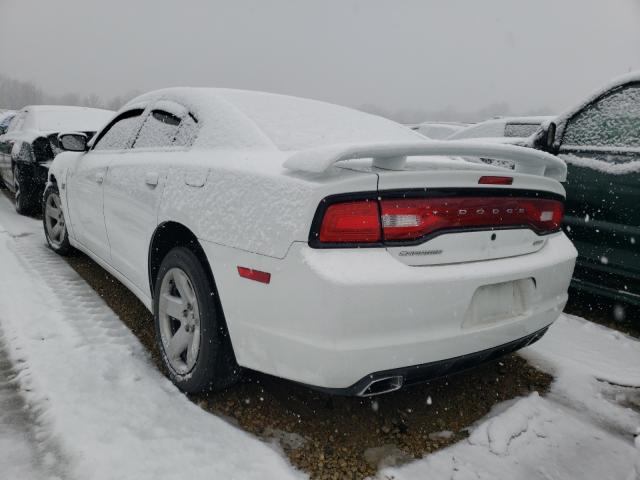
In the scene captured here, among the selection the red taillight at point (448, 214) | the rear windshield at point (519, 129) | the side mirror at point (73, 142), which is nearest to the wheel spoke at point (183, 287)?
the red taillight at point (448, 214)

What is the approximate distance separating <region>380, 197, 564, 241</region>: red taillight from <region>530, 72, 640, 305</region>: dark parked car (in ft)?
5.08

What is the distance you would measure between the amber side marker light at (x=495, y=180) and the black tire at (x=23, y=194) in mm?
6154

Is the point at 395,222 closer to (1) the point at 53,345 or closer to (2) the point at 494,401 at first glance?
(2) the point at 494,401

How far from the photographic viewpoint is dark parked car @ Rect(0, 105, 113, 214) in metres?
5.91

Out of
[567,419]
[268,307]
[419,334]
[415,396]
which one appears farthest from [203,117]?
[567,419]

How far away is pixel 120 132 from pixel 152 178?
1112 mm

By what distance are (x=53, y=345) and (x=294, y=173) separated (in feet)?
5.91

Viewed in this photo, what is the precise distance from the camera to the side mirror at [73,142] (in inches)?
142

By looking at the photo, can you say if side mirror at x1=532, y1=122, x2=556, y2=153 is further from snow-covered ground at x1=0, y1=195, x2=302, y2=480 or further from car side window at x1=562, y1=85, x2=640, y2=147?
snow-covered ground at x1=0, y1=195, x2=302, y2=480

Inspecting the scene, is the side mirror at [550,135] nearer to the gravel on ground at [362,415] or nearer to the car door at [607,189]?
the car door at [607,189]

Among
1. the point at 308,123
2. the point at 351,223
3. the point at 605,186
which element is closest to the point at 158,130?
the point at 308,123

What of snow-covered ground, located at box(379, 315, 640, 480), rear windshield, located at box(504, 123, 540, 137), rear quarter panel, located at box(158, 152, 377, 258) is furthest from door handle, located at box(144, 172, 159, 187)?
rear windshield, located at box(504, 123, 540, 137)

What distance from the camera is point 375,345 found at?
61.6 inches

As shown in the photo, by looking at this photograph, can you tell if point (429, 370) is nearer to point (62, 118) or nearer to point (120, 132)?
point (120, 132)
